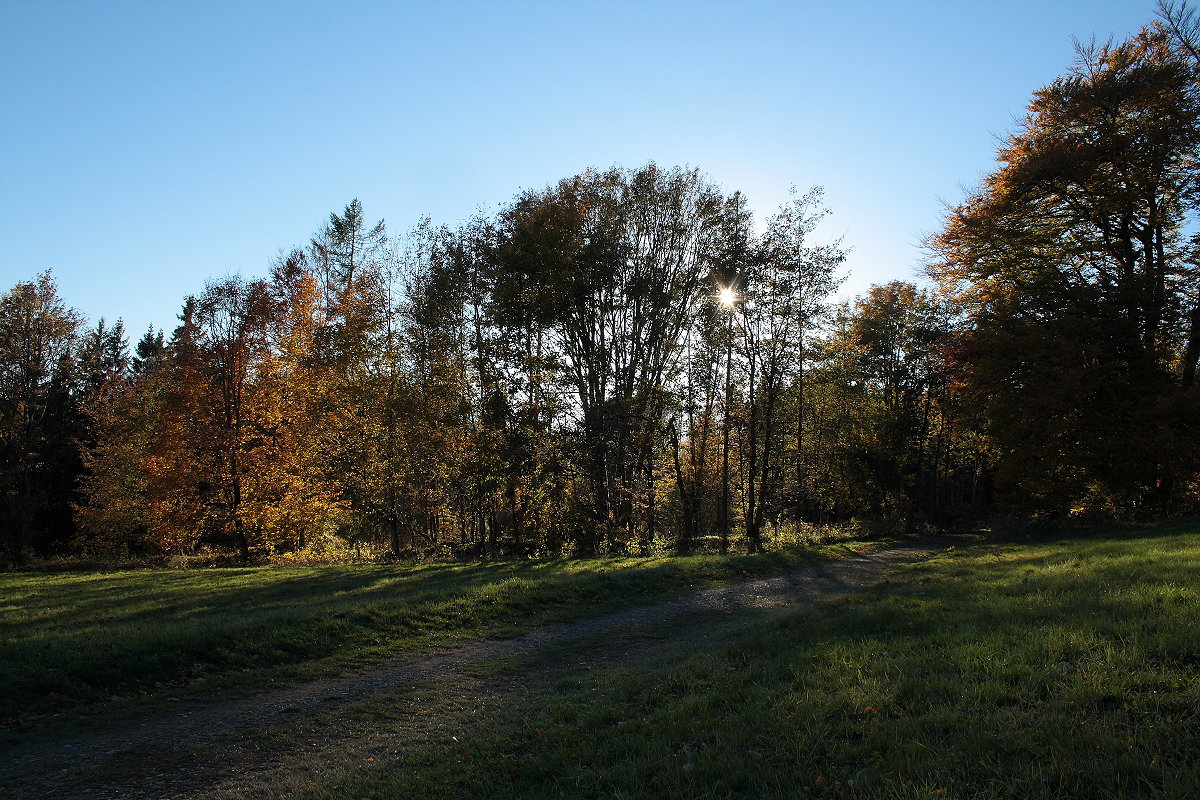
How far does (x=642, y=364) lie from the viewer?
2470 centimetres

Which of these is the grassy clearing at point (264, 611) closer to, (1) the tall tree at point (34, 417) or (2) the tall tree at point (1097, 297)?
(2) the tall tree at point (1097, 297)

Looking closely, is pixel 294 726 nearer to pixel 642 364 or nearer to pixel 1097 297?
pixel 642 364

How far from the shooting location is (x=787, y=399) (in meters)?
27.8

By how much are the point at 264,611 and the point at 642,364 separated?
16394mm

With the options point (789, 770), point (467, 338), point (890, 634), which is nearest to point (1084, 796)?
point (789, 770)

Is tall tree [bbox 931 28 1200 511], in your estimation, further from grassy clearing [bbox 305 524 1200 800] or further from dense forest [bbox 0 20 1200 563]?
grassy clearing [bbox 305 524 1200 800]

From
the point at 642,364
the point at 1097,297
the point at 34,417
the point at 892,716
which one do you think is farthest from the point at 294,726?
the point at 34,417

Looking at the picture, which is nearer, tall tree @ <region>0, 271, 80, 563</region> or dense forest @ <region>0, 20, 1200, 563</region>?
dense forest @ <region>0, 20, 1200, 563</region>

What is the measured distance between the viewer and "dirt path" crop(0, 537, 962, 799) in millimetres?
5305

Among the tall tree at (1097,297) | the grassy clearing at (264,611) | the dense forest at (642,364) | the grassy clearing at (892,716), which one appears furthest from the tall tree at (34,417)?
the tall tree at (1097,297)

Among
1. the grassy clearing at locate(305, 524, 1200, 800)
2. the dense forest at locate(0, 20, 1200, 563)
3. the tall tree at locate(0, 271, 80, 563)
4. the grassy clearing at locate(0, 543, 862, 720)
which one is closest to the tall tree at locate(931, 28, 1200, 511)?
the dense forest at locate(0, 20, 1200, 563)

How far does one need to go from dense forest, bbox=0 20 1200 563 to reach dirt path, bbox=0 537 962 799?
447 inches

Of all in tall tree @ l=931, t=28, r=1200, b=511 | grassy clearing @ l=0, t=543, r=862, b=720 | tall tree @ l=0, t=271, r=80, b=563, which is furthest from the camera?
tall tree @ l=0, t=271, r=80, b=563

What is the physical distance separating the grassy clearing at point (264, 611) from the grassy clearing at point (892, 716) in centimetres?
446
